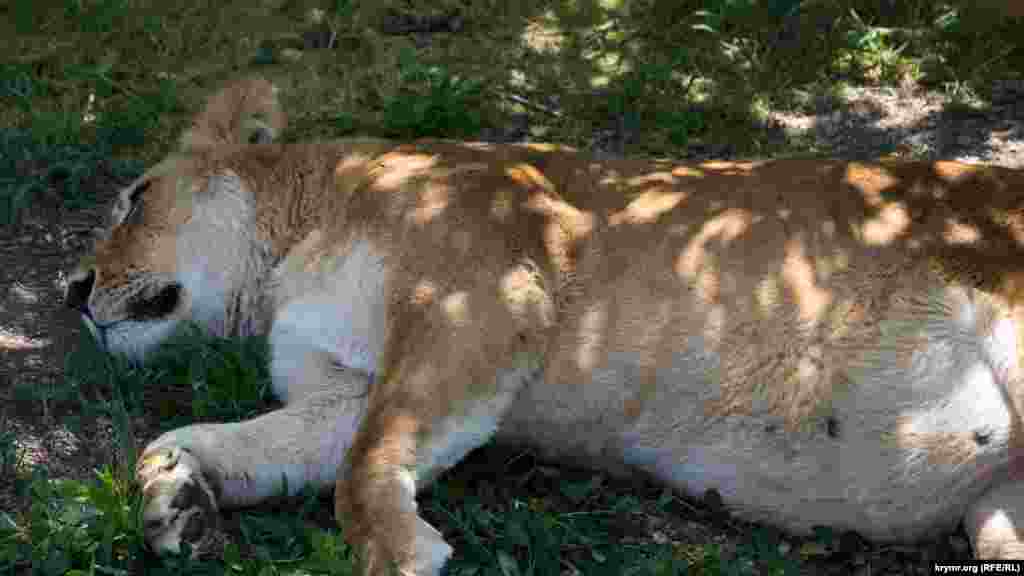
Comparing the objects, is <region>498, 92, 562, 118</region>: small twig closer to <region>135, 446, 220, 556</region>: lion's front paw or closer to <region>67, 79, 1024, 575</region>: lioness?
<region>67, 79, 1024, 575</region>: lioness

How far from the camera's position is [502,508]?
3.93 m

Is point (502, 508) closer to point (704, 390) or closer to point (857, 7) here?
point (704, 390)

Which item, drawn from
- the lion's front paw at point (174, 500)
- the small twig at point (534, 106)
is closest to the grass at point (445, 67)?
the small twig at point (534, 106)

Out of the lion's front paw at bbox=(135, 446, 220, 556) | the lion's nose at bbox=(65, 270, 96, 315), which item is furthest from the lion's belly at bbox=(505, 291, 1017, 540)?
the lion's nose at bbox=(65, 270, 96, 315)

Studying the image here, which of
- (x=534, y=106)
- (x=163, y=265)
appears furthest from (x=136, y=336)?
(x=534, y=106)

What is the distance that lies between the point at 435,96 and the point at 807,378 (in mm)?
2733

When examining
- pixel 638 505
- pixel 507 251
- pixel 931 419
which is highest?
pixel 507 251

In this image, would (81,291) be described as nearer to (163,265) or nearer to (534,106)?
(163,265)

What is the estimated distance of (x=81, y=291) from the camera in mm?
4508

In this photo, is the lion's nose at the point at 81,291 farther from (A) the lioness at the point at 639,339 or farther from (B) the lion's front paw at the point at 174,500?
(B) the lion's front paw at the point at 174,500

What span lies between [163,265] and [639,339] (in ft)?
5.11

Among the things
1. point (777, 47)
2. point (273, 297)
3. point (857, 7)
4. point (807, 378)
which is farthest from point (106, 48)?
point (807, 378)

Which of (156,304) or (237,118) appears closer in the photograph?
(156,304)

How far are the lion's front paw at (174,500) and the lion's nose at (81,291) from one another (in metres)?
0.88
